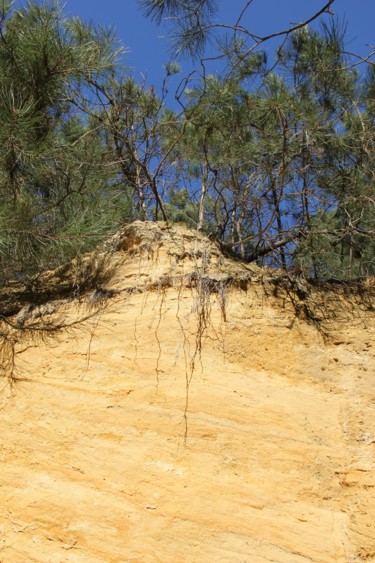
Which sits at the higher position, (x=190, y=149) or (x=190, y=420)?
(x=190, y=149)

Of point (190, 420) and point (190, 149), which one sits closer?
point (190, 420)

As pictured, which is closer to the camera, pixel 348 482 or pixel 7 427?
pixel 348 482

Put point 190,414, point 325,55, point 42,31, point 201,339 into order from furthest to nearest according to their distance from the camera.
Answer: point 325,55, point 42,31, point 201,339, point 190,414

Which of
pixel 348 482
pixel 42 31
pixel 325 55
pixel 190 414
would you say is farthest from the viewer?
pixel 325 55

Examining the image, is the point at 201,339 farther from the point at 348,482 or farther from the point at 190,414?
the point at 348,482

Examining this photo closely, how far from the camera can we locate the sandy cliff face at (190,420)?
3094 millimetres

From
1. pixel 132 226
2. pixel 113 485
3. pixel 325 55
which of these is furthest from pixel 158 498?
pixel 325 55

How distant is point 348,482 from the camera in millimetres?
3297

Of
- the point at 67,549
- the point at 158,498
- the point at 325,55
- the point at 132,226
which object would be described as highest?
the point at 325,55

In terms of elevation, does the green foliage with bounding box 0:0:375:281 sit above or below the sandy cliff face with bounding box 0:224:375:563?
above

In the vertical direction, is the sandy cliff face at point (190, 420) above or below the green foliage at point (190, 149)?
below

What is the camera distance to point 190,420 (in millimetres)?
3494

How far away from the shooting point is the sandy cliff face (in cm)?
309

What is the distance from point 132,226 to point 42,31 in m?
1.49
